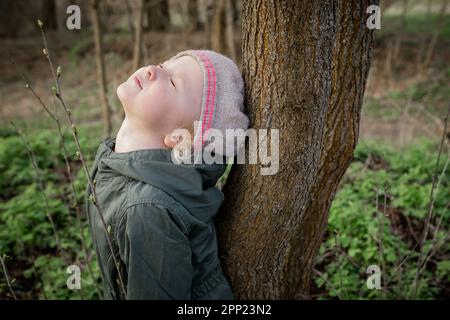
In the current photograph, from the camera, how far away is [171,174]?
1.54 meters

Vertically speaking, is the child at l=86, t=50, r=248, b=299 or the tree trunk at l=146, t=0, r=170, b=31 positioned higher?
the tree trunk at l=146, t=0, r=170, b=31

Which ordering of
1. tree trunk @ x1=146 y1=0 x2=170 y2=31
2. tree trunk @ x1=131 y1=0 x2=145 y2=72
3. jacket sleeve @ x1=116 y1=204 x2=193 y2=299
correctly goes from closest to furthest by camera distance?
jacket sleeve @ x1=116 y1=204 x2=193 y2=299, tree trunk @ x1=131 y1=0 x2=145 y2=72, tree trunk @ x1=146 y1=0 x2=170 y2=31

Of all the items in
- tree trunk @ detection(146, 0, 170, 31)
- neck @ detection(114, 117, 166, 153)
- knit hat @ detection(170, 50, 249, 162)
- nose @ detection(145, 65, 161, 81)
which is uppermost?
tree trunk @ detection(146, 0, 170, 31)

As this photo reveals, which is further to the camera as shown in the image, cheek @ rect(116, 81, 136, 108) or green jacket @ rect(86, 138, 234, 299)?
cheek @ rect(116, 81, 136, 108)

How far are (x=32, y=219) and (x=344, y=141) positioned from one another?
2647mm

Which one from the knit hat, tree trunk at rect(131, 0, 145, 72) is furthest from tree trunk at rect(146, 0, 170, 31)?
the knit hat

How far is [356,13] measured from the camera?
1.79m

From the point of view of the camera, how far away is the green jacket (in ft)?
4.82

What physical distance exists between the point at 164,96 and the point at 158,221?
485 millimetres

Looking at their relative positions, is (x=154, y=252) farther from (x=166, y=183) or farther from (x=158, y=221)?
(x=166, y=183)

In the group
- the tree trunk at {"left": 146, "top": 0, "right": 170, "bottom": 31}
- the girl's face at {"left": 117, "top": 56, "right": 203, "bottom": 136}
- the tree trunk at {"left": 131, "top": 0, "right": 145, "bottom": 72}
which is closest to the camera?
the girl's face at {"left": 117, "top": 56, "right": 203, "bottom": 136}

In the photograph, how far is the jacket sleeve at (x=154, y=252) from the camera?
1461 millimetres

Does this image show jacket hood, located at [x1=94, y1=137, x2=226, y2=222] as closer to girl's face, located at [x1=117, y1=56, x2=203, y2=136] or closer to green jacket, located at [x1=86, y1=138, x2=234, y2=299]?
green jacket, located at [x1=86, y1=138, x2=234, y2=299]

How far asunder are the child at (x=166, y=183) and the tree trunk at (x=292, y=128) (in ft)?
0.41
